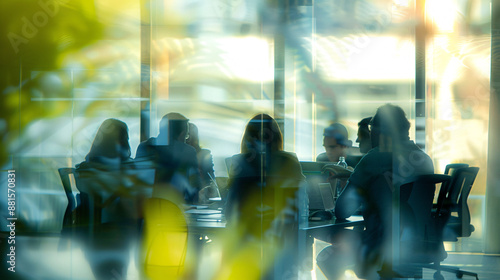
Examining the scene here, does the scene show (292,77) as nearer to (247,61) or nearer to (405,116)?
(247,61)

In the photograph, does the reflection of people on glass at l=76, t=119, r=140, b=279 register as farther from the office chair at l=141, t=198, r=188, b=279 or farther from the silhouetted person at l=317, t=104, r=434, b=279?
the silhouetted person at l=317, t=104, r=434, b=279

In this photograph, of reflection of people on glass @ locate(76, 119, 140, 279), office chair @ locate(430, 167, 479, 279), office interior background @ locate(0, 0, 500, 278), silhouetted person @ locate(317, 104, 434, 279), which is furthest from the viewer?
reflection of people on glass @ locate(76, 119, 140, 279)

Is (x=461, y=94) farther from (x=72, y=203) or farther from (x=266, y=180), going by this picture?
(x=72, y=203)

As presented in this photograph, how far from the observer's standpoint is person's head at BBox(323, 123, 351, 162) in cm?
320

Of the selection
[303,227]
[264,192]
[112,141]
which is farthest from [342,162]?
[112,141]

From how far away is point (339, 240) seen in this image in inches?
130

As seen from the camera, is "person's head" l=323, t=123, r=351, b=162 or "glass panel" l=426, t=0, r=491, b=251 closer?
"person's head" l=323, t=123, r=351, b=162

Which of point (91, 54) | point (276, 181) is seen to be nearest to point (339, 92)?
point (276, 181)

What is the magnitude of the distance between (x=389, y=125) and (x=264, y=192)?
3.66 ft

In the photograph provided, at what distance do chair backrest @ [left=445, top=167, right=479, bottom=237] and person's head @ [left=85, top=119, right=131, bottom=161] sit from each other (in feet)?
7.75

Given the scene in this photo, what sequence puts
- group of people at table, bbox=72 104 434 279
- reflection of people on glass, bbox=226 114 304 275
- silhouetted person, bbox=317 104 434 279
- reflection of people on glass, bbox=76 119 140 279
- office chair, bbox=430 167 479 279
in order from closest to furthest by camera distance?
reflection of people on glass, bbox=226 114 304 275, group of people at table, bbox=72 104 434 279, silhouetted person, bbox=317 104 434 279, office chair, bbox=430 167 479 279, reflection of people on glass, bbox=76 119 140 279

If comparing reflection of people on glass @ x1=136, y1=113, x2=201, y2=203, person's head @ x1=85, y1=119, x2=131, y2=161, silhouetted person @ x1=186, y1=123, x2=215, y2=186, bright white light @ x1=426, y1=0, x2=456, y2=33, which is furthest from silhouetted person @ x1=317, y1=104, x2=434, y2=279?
person's head @ x1=85, y1=119, x2=131, y2=161

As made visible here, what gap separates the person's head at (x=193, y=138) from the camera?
3277 millimetres

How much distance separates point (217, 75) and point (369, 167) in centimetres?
128
